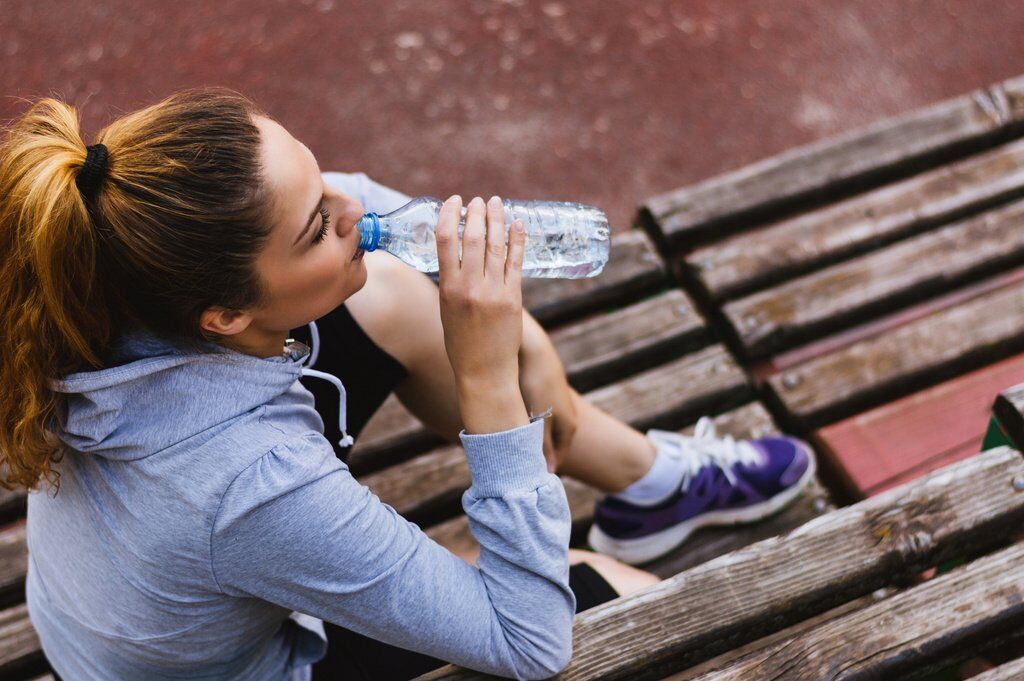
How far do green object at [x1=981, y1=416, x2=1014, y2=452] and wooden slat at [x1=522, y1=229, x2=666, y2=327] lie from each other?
3.03 ft

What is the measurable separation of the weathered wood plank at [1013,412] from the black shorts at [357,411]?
736 millimetres

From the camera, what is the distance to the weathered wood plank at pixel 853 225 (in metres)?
2.39

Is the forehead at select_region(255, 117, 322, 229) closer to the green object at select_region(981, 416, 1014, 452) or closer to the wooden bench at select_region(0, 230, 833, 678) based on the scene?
the wooden bench at select_region(0, 230, 833, 678)

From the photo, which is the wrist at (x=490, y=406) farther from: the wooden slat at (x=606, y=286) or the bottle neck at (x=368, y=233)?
the wooden slat at (x=606, y=286)

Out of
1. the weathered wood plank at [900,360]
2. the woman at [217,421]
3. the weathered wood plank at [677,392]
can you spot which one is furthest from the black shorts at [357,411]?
the weathered wood plank at [900,360]

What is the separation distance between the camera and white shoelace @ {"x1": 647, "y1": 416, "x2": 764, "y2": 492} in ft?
6.70

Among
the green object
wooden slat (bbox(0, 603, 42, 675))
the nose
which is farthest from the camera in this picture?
wooden slat (bbox(0, 603, 42, 675))

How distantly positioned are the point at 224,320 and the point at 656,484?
1.08 meters

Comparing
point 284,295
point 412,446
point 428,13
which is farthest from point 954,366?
point 428,13

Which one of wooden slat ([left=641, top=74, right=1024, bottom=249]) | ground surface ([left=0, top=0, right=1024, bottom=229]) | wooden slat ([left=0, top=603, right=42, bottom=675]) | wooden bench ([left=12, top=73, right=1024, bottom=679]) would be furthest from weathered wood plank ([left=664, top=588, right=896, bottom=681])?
ground surface ([left=0, top=0, right=1024, bottom=229])

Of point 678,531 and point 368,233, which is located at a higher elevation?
point 368,233

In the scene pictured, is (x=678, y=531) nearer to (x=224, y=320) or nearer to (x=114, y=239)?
(x=224, y=320)

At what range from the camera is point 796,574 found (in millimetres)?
1478

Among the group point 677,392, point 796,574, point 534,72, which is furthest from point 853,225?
point 534,72
